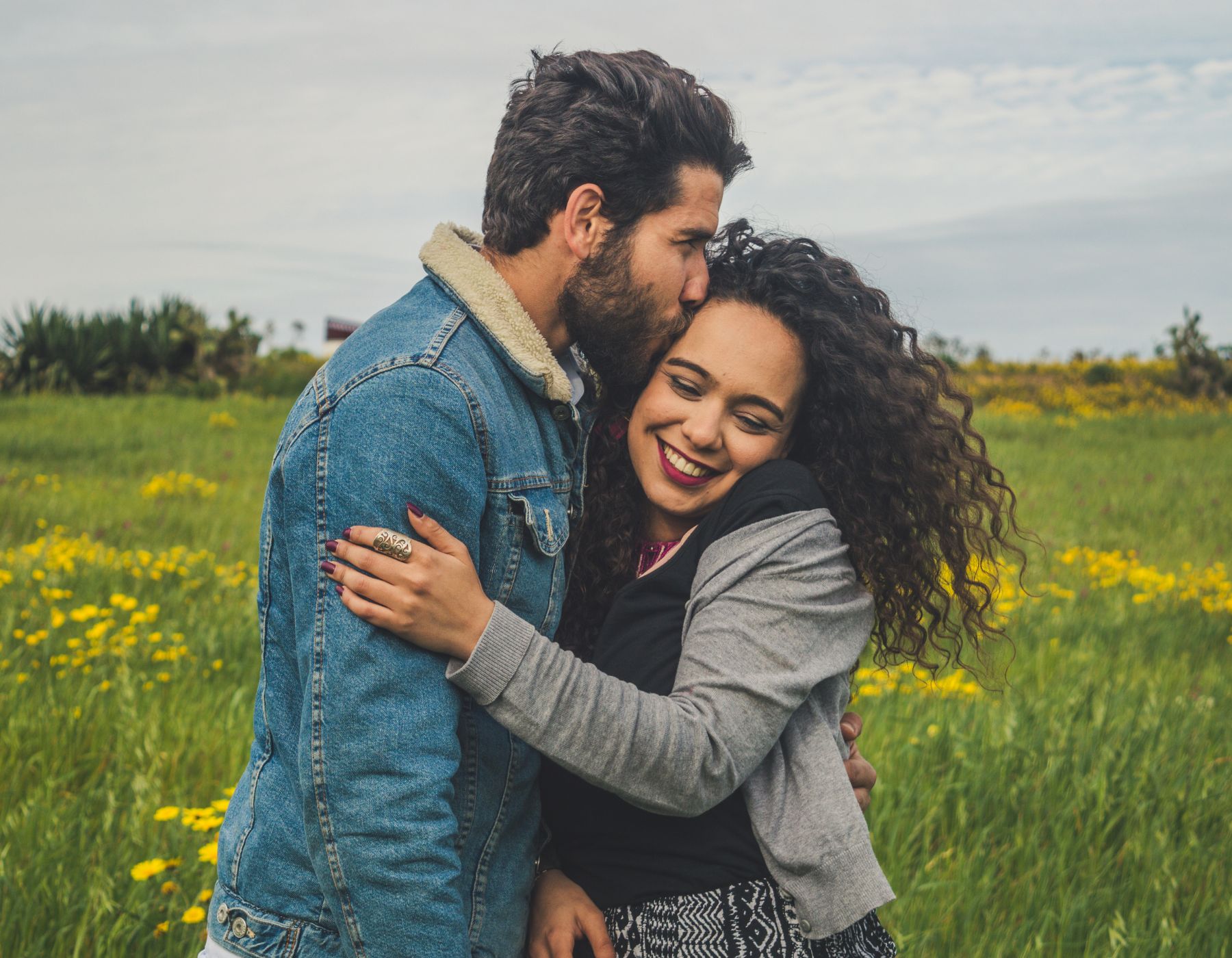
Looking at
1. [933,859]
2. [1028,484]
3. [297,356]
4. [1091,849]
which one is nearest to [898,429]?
[933,859]

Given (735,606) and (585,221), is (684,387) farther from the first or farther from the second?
(735,606)

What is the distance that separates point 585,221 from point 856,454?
2.61ft

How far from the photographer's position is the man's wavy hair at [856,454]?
91.5 inches

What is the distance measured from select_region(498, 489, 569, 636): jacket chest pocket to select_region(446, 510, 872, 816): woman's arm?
147 mm

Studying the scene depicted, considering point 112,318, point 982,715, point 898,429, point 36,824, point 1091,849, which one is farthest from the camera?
point 112,318

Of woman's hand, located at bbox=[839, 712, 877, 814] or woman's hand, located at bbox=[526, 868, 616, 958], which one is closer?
woman's hand, located at bbox=[526, 868, 616, 958]

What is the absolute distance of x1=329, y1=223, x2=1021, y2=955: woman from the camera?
1761 millimetres

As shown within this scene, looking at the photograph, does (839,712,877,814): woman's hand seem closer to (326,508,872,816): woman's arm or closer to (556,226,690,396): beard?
(326,508,872,816): woman's arm

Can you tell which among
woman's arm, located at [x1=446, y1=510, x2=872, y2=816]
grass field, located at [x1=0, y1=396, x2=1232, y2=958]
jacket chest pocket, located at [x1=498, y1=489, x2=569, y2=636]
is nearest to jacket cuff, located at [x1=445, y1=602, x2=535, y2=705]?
woman's arm, located at [x1=446, y1=510, x2=872, y2=816]

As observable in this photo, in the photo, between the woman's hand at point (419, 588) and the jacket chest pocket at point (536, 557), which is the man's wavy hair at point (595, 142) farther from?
the woman's hand at point (419, 588)

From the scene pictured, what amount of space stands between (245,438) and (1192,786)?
1131 cm

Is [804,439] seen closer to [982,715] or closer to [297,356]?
[982,715]

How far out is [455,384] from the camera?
1742mm

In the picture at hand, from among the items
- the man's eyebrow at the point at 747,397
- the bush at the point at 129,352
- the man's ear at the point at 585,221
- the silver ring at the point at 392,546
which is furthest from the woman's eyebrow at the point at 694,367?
the bush at the point at 129,352
